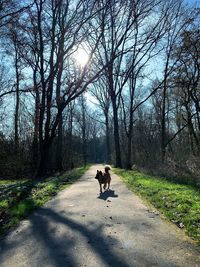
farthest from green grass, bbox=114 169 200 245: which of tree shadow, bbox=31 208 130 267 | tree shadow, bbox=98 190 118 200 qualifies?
tree shadow, bbox=31 208 130 267

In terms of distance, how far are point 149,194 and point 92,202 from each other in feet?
8.73

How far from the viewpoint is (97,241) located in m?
7.32

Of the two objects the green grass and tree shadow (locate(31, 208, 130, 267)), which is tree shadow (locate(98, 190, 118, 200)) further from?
tree shadow (locate(31, 208, 130, 267))

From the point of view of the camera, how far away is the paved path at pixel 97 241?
6148mm

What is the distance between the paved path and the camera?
615 cm

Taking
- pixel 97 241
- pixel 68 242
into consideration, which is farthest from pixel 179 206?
pixel 68 242

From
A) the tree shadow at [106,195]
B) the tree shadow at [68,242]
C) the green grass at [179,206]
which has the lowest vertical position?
the tree shadow at [68,242]

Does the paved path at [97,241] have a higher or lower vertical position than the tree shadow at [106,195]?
lower

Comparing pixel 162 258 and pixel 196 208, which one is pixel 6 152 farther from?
pixel 162 258

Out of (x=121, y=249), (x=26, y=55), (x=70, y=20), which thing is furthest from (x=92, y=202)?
(x=26, y=55)

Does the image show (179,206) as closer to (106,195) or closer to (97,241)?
(97,241)

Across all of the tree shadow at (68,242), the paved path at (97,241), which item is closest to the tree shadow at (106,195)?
the paved path at (97,241)

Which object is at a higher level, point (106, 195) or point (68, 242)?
point (106, 195)

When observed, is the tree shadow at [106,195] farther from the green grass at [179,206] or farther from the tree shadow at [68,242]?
the tree shadow at [68,242]
